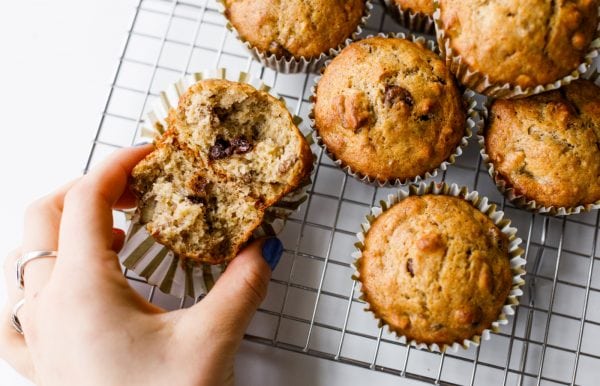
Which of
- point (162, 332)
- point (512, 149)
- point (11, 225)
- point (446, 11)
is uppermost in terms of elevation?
point (446, 11)

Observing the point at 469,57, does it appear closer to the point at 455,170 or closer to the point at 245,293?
the point at 455,170

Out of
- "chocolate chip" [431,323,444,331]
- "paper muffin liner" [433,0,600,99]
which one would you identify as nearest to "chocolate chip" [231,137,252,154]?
"paper muffin liner" [433,0,600,99]

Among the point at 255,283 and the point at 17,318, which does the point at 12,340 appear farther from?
the point at 255,283

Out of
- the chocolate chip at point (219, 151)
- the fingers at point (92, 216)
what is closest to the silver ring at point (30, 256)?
the fingers at point (92, 216)

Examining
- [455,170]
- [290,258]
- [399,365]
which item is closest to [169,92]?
[290,258]

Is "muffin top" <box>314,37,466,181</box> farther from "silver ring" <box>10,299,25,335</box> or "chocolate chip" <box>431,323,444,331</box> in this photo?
"silver ring" <box>10,299,25,335</box>
